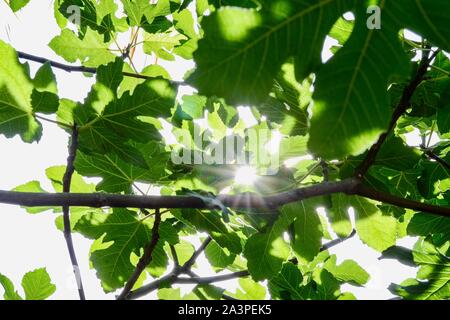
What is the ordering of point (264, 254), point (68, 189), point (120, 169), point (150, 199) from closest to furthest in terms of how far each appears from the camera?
1. point (150, 199)
2. point (68, 189)
3. point (264, 254)
4. point (120, 169)

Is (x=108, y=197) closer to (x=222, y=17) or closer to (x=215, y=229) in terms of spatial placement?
(x=222, y=17)

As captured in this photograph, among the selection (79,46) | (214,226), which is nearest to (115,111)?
(214,226)

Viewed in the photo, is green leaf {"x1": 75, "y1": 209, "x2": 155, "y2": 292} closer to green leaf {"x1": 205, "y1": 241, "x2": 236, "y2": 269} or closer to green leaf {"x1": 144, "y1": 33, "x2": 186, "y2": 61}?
green leaf {"x1": 205, "y1": 241, "x2": 236, "y2": 269}

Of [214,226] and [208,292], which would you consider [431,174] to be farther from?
[208,292]

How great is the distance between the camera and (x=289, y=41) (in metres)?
0.87

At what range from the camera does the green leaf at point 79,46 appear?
2.15 m

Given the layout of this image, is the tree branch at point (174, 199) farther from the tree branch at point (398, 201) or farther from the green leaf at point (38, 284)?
the green leaf at point (38, 284)

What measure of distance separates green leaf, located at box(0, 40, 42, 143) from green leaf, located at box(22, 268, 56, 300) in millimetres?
840

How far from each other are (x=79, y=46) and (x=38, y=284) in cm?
108

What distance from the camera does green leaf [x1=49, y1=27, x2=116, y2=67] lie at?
2.15 meters

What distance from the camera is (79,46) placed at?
7.13 ft

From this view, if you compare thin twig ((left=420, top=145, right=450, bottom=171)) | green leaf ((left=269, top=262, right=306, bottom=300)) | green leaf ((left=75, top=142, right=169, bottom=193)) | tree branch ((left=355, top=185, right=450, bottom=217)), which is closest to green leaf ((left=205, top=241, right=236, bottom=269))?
green leaf ((left=269, top=262, right=306, bottom=300))
